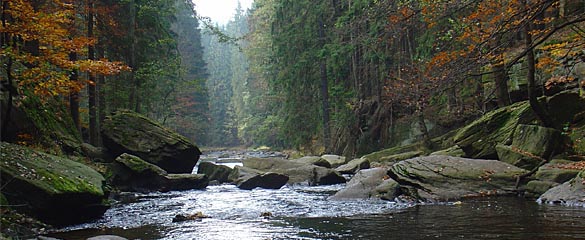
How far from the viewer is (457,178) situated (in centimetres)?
1170

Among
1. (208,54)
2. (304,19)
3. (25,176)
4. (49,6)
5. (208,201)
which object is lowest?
(208,201)

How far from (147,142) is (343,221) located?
10.6 metres

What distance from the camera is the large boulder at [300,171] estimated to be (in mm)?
17297

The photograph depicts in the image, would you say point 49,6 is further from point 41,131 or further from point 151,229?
point 151,229

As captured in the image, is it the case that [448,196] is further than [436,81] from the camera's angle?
Yes

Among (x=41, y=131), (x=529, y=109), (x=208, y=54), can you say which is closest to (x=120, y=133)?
(x=41, y=131)

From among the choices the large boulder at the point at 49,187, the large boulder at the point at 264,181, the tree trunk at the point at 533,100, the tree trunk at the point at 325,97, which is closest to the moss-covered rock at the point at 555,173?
the tree trunk at the point at 533,100

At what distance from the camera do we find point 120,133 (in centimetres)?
1734

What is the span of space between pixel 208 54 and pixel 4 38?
81.5m

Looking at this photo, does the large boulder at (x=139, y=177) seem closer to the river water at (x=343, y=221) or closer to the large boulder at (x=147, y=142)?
the large boulder at (x=147, y=142)

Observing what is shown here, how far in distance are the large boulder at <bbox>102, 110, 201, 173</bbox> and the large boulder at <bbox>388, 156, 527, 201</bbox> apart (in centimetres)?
892

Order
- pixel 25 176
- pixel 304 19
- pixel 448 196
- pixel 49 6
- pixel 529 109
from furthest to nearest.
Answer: pixel 304 19 < pixel 49 6 < pixel 529 109 < pixel 448 196 < pixel 25 176

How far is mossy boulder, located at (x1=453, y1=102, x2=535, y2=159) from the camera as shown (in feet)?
46.3

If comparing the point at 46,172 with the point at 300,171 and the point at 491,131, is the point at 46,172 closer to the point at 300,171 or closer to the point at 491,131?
the point at 300,171
